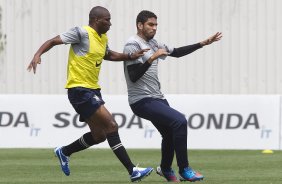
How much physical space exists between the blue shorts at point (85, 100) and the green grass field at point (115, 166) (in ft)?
2.54

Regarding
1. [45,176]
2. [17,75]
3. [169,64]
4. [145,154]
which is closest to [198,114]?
[145,154]

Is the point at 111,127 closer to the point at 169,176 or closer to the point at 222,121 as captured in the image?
the point at 169,176

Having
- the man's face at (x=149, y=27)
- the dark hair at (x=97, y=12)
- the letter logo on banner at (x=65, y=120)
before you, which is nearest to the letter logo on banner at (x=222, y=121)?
the letter logo on banner at (x=65, y=120)

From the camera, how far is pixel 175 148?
1066 cm

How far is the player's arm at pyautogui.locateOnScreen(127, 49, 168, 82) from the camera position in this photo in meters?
10.5

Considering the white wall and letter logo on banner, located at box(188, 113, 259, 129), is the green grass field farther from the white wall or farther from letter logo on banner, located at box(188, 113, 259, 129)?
the white wall

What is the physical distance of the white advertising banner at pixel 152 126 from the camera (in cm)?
1858

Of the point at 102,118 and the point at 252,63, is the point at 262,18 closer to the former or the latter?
the point at 252,63

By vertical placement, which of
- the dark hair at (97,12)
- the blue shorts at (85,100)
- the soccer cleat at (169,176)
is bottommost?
the soccer cleat at (169,176)

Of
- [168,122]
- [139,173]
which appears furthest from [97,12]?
[139,173]

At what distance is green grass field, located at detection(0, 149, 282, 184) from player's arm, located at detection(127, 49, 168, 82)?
1158 mm

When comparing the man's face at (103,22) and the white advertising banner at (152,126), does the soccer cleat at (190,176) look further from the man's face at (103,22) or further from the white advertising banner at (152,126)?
the white advertising banner at (152,126)

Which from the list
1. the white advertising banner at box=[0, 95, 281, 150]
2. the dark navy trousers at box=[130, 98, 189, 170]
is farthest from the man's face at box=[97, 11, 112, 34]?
the white advertising banner at box=[0, 95, 281, 150]

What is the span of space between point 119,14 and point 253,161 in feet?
26.8
